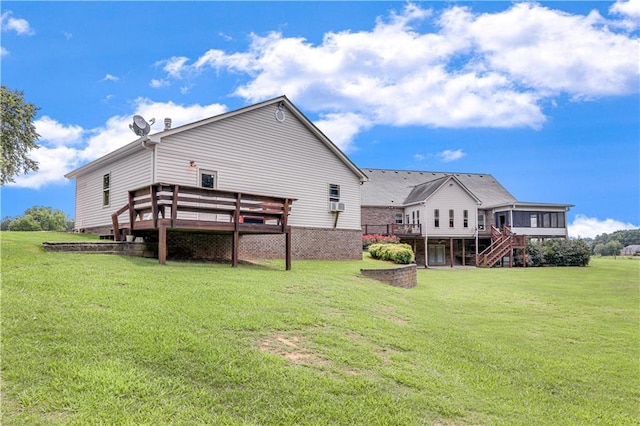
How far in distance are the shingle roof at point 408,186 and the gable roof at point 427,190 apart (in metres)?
Answer: 0.11

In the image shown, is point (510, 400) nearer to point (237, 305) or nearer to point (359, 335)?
point (359, 335)

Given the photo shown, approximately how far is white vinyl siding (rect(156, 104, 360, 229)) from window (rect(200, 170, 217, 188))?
0.58 feet

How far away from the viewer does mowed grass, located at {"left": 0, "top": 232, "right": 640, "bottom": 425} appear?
3.87 meters

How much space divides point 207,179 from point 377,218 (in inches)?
800

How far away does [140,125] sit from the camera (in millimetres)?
16859

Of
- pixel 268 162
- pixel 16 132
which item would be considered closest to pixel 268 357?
pixel 268 162

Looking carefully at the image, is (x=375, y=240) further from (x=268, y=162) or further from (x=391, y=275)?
(x=391, y=275)

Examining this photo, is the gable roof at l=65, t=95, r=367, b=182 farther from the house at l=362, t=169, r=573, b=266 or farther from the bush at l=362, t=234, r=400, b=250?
the house at l=362, t=169, r=573, b=266

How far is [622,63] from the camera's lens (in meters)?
16.0

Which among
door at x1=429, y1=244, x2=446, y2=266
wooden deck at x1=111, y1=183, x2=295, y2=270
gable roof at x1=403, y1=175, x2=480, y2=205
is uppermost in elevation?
gable roof at x1=403, y1=175, x2=480, y2=205

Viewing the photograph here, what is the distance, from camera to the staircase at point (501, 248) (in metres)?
31.8

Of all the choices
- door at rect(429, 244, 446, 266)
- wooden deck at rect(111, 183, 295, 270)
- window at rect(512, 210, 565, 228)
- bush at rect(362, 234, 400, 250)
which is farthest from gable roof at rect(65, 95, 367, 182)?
window at rect(512, 210, 565, 228)

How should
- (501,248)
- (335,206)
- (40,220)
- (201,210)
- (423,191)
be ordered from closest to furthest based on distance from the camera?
(201,210)
(335,206)
(501,248)
(423,191)
(40,220)

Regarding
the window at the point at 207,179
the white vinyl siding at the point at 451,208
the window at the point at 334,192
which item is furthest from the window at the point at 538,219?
the window at the point at 207,179
